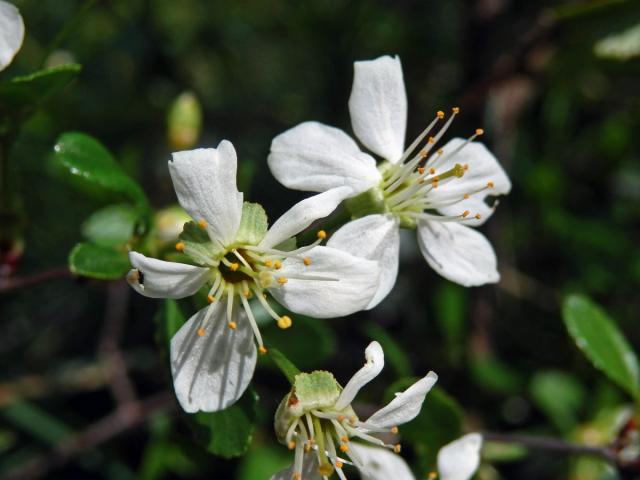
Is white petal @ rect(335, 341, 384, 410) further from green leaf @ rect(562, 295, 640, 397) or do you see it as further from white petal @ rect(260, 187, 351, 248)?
green leaf @ rect(562, 295, 640, 397)

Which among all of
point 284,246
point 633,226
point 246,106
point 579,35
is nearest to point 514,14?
point 579,35

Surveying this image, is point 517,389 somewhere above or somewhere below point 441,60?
below

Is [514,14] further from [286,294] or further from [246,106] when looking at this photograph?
[286,294]

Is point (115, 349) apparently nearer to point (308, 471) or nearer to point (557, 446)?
point (308, 471)

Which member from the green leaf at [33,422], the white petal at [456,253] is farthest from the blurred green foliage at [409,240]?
the white petal at [456,253]

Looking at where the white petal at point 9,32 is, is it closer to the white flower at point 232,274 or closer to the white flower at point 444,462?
the white flower at point 232,274

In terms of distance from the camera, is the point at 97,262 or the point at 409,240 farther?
the point at 409,240

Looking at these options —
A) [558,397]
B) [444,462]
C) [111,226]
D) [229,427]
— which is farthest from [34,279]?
[558,397]
